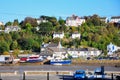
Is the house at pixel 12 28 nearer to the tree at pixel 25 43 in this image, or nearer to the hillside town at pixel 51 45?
the hillside town at pixel 51 45

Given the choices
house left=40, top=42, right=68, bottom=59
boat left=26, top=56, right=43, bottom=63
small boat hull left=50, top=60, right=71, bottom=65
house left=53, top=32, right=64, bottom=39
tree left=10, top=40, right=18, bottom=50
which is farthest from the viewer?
house left=53, top=32, right=64, bottom=39

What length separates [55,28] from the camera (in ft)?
224

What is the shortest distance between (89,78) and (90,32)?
45351mm

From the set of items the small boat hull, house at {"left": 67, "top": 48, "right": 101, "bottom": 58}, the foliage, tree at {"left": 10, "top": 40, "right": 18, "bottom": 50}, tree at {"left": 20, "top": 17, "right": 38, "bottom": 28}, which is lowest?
the small boat hull

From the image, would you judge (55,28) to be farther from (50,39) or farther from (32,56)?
(32,56)

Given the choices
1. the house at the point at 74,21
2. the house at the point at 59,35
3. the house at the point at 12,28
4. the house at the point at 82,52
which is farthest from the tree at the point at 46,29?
the house at the point at 82,52

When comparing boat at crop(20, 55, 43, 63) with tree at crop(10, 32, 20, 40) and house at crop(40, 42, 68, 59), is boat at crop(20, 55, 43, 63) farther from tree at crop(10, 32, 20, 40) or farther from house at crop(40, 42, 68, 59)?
tree at crop(10, 32, 20, 40)

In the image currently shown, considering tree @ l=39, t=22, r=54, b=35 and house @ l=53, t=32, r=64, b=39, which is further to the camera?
tree @ l=39, t=22, r=54, b=35

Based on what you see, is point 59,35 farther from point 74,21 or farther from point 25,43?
point 74,21

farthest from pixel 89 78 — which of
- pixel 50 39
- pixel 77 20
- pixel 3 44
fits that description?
pixel 77 20

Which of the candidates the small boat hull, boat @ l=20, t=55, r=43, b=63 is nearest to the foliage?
boat @ l=20, t=55, r=43, b=63

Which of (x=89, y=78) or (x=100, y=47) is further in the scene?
(x=100, y=47)

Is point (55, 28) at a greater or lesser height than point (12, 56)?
greater

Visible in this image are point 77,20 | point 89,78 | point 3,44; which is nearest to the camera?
point 89,78
